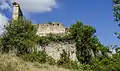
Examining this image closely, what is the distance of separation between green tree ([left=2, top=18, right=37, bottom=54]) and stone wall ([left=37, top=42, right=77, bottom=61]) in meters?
3.50

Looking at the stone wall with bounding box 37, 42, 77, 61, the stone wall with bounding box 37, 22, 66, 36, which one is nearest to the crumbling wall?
the stone wall with bounding box 37, 22, 66, 36

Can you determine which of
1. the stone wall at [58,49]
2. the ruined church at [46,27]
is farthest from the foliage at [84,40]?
the ruined church at [46,27]

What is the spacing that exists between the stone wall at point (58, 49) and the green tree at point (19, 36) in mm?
3503

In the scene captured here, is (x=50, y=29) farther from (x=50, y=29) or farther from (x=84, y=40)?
(x=84, y=40)

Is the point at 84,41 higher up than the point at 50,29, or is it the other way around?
the point at 50,29

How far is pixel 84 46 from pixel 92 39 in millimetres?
2101

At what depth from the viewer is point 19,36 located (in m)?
31.1

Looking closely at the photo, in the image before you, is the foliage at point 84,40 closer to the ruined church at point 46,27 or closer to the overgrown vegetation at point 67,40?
the overgrown vegetation at point 67,40

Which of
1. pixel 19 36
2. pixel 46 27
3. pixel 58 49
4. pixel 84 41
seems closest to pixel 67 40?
pixel 58 49

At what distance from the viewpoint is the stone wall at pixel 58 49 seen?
1340 inches

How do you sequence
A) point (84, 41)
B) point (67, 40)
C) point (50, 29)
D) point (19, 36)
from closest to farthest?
point (19, 36) < point (67, 40) < point (84, 41) < point (50, 29)

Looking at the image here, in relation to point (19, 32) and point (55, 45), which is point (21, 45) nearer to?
point (19, 32)

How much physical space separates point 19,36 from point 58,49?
5.83m

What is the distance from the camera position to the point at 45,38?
117 ft
